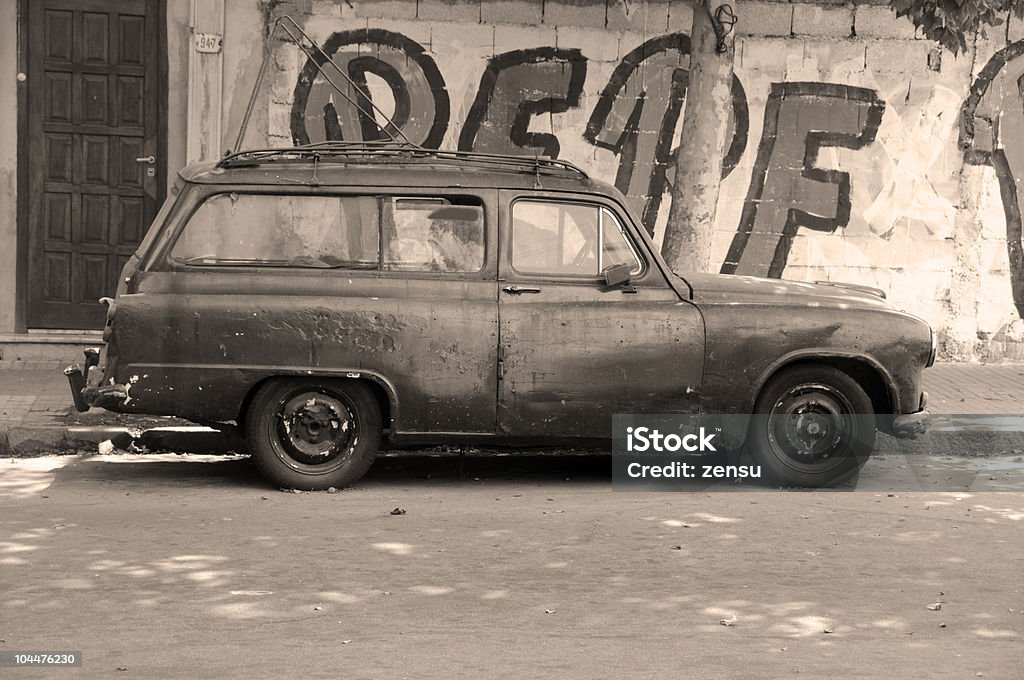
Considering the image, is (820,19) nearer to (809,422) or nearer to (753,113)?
(753,113)

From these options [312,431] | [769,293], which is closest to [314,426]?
[312,431]

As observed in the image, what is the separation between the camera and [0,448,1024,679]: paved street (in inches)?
195

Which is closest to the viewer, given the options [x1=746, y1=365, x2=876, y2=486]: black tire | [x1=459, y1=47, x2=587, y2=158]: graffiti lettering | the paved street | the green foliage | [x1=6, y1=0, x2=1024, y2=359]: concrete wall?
the paved street

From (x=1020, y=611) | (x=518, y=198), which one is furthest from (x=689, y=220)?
(x=1020, y=611)

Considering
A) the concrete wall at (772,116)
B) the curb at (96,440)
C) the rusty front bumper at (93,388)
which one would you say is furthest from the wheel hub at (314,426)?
the concrete wall at (772,116)

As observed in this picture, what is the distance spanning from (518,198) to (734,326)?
4.53ft

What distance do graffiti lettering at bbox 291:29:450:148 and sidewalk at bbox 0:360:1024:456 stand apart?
305 cm

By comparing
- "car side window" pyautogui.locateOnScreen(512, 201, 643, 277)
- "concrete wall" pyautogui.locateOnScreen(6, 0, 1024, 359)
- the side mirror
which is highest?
"concrete wall" pyautogui.locateOnScreen(6, 0, 1024, 359)

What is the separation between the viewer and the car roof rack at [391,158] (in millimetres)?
7918

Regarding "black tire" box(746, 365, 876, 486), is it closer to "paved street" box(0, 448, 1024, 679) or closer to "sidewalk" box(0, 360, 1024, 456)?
"paved street" box(0, 448, 1024, 679)

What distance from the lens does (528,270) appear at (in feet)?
25.7

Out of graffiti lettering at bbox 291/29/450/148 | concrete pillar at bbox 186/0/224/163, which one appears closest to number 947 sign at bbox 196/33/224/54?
concrete pillar at bbox 186/0/224/163

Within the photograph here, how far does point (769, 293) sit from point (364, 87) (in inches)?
224

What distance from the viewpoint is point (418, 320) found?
25.2ft
